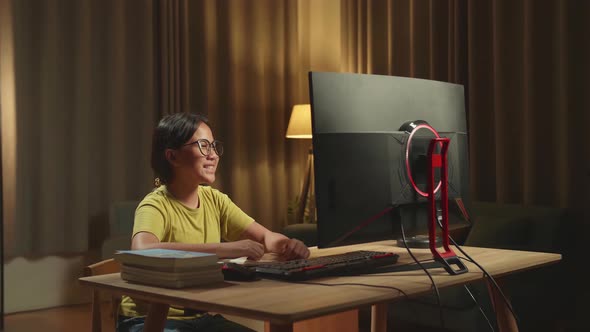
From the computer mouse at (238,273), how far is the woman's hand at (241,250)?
0.56ft

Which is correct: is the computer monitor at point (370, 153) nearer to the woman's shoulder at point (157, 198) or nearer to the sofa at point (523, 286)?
Result: the woman's shoulder at point (157, 198)

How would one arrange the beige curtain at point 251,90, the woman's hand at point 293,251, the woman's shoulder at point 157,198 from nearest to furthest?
1. the woman's hand at point 293,251
2. the woman's shoulder at point 157,198
3. the beige curtain at point 251,90

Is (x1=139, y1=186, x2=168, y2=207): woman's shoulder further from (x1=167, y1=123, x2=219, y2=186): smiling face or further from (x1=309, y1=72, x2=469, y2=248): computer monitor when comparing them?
(x1=309, y1=72, x2=469, y2=248): computer monitor

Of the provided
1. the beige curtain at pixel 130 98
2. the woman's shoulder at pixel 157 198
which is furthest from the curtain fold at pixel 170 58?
the woman's shoulder at pixel 157 198

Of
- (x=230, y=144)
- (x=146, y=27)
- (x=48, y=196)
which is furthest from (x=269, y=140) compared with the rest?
(x=48, y=196)

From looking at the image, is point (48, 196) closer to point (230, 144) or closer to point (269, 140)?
point (230, 144)

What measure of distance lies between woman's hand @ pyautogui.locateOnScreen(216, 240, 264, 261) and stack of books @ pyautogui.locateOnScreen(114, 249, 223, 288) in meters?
0.23

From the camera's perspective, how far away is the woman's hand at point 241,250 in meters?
1.74

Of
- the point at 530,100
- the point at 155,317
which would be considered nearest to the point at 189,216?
the point at 155,317

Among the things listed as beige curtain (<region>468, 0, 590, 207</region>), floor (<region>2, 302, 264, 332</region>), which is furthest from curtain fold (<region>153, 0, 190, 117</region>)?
beige curtain (<region>468, 0, 590, 207</region>)

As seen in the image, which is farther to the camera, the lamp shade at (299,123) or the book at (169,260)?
the lamp shade at (299,123)

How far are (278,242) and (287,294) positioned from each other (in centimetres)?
71

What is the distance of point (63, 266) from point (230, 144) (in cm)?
143

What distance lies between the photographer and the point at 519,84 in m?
3.92
